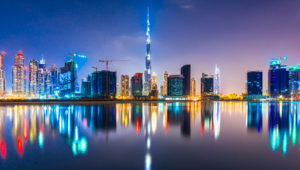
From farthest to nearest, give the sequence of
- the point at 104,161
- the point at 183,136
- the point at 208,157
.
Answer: the point at 183,136 → the point at 208,157 → the point at 104,161

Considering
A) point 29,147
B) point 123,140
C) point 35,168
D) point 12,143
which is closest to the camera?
point 35,168

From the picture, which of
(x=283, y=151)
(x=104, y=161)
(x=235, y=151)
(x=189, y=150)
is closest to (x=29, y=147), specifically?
(x=104, y=161)

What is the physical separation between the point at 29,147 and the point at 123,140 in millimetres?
6575

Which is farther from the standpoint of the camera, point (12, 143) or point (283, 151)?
point (12, 143)

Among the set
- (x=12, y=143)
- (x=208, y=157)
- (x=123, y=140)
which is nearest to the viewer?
(x=208, y=157)

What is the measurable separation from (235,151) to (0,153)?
14743 mm

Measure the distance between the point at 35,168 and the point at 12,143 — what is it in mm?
7139

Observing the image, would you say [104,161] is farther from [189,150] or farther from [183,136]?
[183,136]

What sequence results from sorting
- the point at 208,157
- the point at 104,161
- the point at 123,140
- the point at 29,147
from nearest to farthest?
the point at 104,161 → the point at 208,157 → the point at 29,147 → the point at 123,140

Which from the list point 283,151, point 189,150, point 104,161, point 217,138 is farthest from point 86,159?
point 283,151

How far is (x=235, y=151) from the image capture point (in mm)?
13445

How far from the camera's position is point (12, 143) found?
15273mm

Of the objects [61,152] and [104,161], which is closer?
[104,161]

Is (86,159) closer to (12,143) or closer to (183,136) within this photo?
(12,143)
